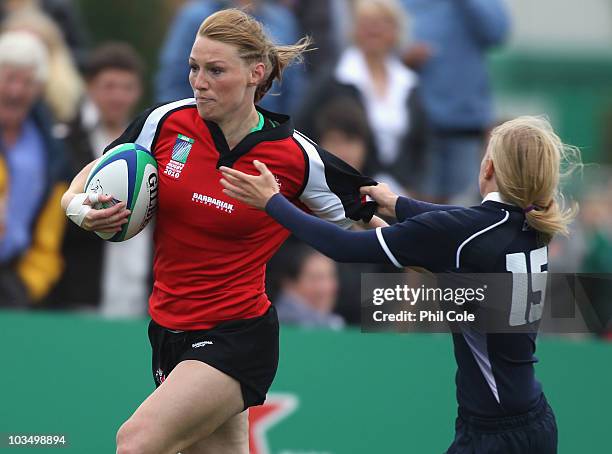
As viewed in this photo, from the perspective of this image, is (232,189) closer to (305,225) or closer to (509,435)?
(305,225)

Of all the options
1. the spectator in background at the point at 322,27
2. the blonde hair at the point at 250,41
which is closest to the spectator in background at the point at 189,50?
the spectator in background at the point at 322,27

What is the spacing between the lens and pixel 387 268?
822 centimetres

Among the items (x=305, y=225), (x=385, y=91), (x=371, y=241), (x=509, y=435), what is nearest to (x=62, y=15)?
(x=385, y=91)

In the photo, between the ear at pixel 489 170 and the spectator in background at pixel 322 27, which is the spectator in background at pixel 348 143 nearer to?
the spectator in background at pixel 322 27

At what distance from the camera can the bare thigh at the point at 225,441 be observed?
5.12 m

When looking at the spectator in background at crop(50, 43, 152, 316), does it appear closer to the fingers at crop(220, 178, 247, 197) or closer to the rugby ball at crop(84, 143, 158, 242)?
the rugby ball at crop(84, 143, 158, 242)

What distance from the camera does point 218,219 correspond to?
4906 mm

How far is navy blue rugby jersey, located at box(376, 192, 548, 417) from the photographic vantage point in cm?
462

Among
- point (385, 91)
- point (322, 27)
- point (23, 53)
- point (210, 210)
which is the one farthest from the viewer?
point (322, 27)

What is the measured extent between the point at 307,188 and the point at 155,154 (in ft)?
Answer: 2.16

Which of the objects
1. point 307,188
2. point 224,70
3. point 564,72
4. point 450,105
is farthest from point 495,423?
point 564,72

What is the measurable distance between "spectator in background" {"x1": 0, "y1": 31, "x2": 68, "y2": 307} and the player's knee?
323cm

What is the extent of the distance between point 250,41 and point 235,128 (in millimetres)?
366

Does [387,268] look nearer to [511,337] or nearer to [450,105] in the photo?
[450,105]
